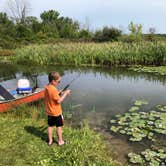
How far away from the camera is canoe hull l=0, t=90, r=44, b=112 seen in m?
8.23

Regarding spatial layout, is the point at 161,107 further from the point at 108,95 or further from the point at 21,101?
the point at 21,101

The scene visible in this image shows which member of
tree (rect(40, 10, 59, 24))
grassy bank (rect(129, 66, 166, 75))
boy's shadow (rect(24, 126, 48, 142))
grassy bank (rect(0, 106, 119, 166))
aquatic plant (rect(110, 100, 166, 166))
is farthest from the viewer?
tree (rect(40, 10, 59, 24))

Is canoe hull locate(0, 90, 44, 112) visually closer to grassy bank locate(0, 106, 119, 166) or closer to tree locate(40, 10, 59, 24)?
grassy bank locate(0, 106, 119, 166)

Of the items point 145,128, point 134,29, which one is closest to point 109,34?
point 134,29

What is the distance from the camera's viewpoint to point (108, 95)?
1175 centimetres

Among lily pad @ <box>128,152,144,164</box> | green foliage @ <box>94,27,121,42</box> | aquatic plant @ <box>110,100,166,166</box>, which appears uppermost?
green foliage @ <box>94,27,121,42</box>

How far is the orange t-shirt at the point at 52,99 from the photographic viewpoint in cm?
528

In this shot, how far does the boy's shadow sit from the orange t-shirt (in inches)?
34.1

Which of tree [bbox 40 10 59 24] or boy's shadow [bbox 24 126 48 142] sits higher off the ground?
tree [bbox 40 10 59 24]

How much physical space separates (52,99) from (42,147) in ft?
3.34

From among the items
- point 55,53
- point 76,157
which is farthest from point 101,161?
point 55,53

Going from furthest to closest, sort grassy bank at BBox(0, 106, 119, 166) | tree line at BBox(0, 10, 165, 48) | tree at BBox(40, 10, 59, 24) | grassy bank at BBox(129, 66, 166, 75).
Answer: tree at BBox(40, 10, 59, 24) < tree line at BBox(0, 10, 165, 48) < grassy bank at BBox(129, 66, 166, 75) < grassy bank at BBox(0, 106, 119, 166)

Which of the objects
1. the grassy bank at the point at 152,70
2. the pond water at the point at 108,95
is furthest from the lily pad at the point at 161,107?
the grassy bank at the point at 152,70

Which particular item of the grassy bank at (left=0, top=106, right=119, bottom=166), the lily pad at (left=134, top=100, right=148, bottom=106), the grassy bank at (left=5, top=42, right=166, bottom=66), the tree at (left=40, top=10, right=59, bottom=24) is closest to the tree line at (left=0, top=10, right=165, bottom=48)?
the tree at (left=40, top=10, right=59, bottom=24)
